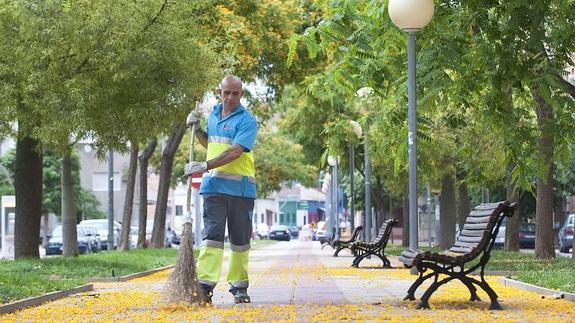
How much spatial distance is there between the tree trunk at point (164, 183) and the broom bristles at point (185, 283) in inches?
896

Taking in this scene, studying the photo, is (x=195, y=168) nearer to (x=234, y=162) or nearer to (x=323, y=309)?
(x=234, y=162)

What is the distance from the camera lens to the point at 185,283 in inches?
417

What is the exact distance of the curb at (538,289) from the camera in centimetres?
1216

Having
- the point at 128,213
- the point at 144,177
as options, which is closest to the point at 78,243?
the point at 144,177

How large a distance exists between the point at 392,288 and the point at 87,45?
742cm

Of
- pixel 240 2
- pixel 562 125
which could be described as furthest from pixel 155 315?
pixel 240 2

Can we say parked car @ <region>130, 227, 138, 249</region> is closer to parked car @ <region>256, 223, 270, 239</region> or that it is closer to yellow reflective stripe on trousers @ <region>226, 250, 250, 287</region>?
yellow reflective stripe on trousers @ <region>226, 250, 250, 287</region>

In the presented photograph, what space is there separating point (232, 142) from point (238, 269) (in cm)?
127

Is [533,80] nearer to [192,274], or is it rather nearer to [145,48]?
[192,274]

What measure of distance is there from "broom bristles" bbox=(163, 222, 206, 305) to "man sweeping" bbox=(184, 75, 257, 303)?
0.69ft

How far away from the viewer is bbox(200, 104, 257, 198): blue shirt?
36.3 ft

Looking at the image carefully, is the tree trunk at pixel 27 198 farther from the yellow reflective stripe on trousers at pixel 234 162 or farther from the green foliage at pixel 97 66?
the yellow reflective stripe on trousers at pixel 234 162

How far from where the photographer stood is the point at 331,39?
545 inches

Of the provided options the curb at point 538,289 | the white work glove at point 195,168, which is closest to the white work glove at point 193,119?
the white work glove at point 195,168
